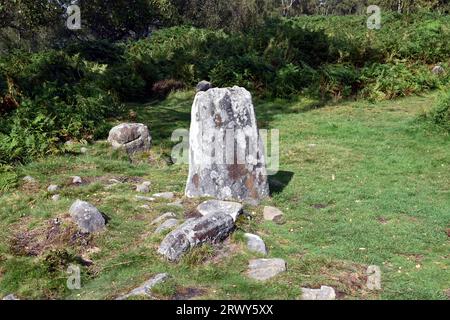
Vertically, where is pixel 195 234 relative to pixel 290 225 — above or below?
above

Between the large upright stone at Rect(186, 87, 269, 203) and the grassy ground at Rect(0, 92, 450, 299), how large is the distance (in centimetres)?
49

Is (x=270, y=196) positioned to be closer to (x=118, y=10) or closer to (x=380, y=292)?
(x=380, y=292)

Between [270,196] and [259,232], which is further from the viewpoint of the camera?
[270,196]

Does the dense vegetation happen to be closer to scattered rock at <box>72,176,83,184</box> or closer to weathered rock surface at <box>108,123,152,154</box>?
weathered rock surface at <box>108,123,152,154</box>

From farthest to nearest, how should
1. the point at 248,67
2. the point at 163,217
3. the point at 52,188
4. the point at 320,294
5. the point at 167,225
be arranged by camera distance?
the point at 248,67 → the point at 52,188 → the point at 163,217 → the point at 167,225 → the point at 320,294

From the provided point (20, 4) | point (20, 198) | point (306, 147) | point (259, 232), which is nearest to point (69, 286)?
point (259, 232)

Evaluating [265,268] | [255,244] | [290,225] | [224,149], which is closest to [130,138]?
[224,149]

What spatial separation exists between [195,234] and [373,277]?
207cm

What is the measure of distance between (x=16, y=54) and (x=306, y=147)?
12.1 metres

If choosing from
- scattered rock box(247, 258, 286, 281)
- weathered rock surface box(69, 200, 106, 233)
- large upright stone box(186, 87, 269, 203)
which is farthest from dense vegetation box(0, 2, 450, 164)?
scattered rock box(247, 258, 286, 281)

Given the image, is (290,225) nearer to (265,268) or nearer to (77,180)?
(265,268)

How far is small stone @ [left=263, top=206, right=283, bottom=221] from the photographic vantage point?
7631 mm

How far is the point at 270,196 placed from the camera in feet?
27.9

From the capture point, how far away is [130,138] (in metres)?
11.3
